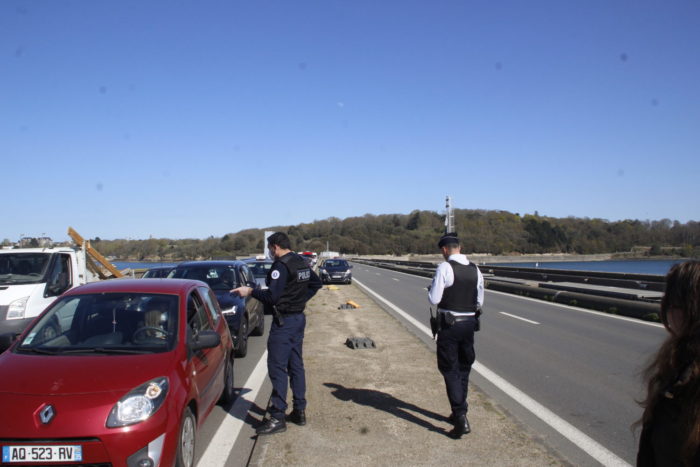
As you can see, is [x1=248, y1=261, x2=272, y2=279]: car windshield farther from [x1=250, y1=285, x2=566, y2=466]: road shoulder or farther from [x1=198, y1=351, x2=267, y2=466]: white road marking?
[x1=198, y1=351, x2=267, y2=466]: white road marking

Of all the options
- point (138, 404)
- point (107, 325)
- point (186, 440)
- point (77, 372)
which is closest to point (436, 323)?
point (186, 440)

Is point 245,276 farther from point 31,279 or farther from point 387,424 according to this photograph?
point 387,424

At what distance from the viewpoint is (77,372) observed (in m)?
4.06

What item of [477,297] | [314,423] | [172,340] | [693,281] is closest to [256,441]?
[314,423]

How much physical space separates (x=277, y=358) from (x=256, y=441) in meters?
0.80

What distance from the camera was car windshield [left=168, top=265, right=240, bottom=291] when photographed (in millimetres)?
10984

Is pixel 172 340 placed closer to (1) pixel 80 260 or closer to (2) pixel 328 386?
(2) pixel 328 386

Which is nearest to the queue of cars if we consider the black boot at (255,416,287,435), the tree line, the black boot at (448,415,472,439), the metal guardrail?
the black boot at (255,416,287,435)

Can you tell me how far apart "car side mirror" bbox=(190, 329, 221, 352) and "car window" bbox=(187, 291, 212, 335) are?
1.10 ft

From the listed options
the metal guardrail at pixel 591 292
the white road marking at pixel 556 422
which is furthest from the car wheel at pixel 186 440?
the metal guardrail at pixel 591 292

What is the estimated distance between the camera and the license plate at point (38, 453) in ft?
11.4

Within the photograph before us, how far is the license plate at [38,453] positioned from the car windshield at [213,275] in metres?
7.33

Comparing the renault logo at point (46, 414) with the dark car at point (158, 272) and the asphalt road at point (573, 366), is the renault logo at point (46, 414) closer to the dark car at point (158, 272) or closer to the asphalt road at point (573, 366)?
the asphalt road at point (573, 366)

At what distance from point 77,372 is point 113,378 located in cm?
31
